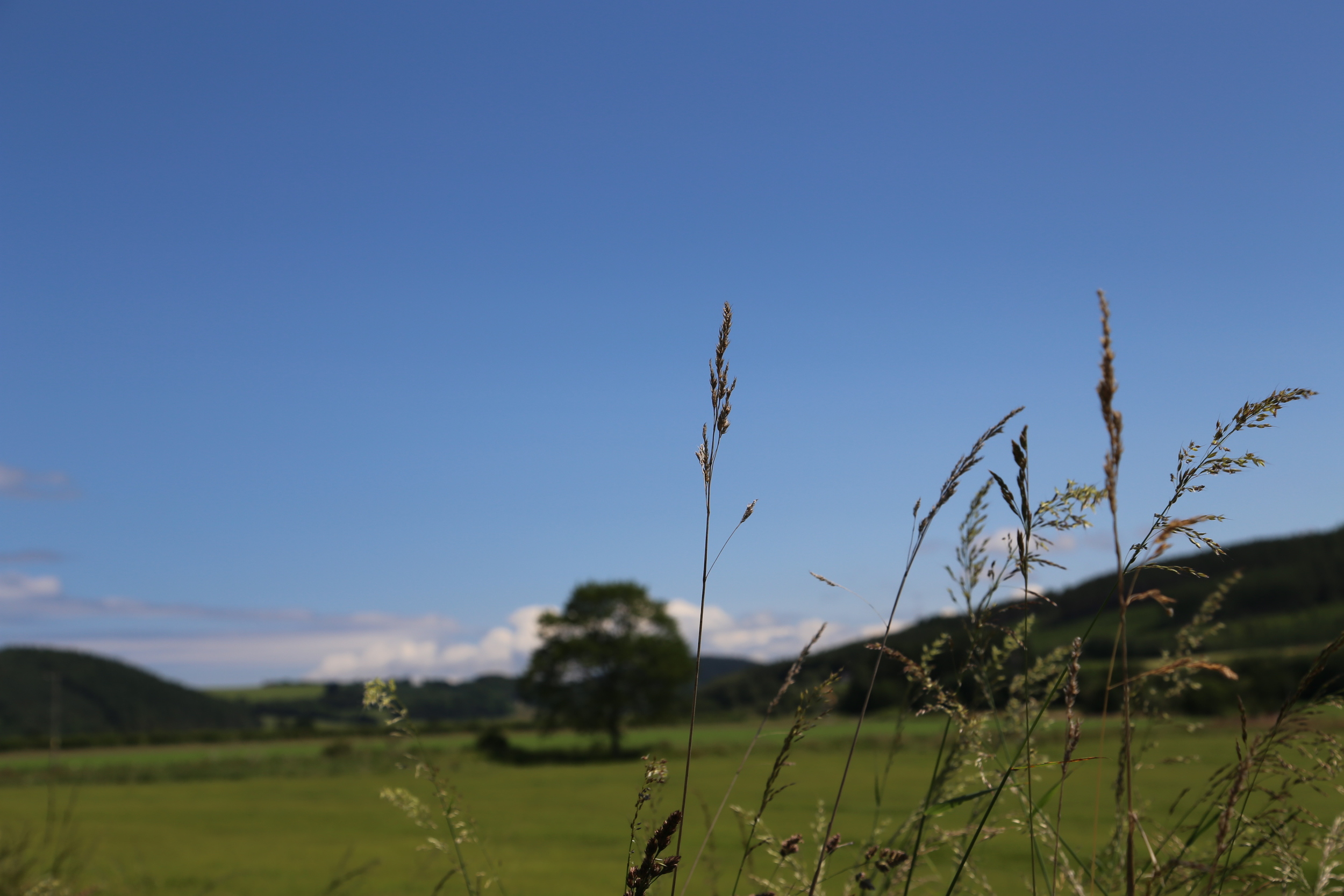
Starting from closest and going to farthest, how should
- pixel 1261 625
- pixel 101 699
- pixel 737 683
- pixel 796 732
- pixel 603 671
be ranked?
pixel 796 732 < pixel 603 671 < pixel 1261 625 < pixel 737 683 < pixel 101 699

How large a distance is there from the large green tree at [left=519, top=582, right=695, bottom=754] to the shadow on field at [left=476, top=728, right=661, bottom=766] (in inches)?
31.0

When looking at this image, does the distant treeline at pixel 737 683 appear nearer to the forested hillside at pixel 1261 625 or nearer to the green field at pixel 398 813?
the forested hillside at pixel 1261 625

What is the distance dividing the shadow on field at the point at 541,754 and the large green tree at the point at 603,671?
2.59 feet

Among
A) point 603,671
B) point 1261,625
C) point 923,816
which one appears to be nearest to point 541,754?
point 603,671

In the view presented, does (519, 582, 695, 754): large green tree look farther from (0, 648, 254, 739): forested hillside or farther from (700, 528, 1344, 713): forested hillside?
(0, 648, 254, 739): forested hillside

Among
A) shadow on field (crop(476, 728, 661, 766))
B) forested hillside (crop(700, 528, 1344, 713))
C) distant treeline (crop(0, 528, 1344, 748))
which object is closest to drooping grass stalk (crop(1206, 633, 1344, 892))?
distant treeline (crop(0, 528, 1344, 748))

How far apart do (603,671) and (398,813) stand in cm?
2442

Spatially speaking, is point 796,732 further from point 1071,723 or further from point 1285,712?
point 1285,712

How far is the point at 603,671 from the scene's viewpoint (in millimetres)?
45344

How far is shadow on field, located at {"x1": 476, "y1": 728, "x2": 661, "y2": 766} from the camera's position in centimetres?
4403

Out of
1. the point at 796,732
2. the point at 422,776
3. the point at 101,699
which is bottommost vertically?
the point at 101,699

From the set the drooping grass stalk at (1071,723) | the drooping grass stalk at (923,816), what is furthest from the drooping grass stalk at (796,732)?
the drooping grass stalk at (1071,723)

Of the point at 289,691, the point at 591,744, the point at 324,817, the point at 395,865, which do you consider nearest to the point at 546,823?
the point at 395,865

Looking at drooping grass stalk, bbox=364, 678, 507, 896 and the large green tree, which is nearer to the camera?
drooping grass stalk, bbox=364, 678, 507, 896
